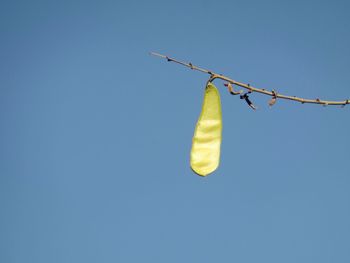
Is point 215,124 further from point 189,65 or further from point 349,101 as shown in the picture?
point 349,101

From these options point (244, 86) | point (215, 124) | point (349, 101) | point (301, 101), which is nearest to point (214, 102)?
point (215, 124)

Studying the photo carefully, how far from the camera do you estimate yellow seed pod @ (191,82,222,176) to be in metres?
3.30

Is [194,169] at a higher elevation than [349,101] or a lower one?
lower

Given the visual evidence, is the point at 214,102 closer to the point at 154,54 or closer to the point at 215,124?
the point at 215,124

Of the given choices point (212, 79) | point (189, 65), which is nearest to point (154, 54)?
point (189, 65)

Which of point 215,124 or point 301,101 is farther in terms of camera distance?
point 215,124

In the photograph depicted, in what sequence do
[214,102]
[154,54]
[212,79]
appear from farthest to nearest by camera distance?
[214,102], [212,79], [154,54]

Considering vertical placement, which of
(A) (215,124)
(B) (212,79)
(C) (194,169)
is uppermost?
(B) (212,79)

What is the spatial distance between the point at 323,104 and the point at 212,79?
75 cm

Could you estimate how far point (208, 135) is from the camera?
3.37 meters

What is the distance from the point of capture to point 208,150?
334cm

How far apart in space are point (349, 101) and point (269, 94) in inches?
21.6

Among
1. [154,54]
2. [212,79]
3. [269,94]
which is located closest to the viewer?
[154,54]

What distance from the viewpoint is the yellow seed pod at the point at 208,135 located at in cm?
330
